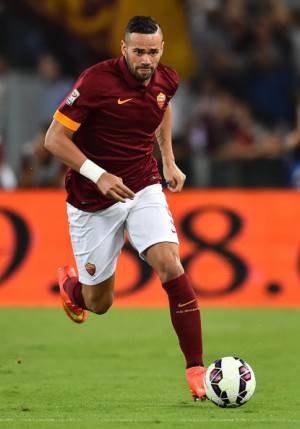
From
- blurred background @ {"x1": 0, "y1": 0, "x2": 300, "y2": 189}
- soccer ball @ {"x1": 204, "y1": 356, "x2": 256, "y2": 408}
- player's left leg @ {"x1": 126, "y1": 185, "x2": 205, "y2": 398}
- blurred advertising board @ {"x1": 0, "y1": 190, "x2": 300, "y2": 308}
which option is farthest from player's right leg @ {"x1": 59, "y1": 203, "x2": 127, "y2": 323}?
blurred background @ {"x1": 0, "y1": 0, "x2": 300, "y2": 189}

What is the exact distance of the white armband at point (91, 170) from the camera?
7902mm

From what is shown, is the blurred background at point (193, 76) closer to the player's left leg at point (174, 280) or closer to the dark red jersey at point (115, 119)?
the dark red jersey at point (115, 119)

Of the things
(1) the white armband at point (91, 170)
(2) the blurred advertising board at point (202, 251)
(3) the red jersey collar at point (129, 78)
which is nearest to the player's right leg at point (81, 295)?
(1) the white armband at point (91, 170)

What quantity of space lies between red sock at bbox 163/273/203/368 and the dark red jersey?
758mm

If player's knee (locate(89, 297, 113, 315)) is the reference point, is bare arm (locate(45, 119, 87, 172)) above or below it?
above

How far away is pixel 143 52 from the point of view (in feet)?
26.5

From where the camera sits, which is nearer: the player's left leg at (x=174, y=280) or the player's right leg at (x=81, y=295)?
the player's left leg at (x=174, y=280)

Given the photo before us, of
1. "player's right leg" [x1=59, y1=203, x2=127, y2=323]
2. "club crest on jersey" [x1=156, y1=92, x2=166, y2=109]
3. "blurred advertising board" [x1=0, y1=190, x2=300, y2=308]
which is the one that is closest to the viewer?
"club crest on jersey" [x1=156, y1=92, x2=166, y2=109]

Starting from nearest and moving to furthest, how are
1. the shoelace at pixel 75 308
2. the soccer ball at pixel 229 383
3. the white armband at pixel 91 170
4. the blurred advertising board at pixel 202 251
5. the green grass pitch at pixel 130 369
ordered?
the green grass pitch at pixel 130 369 < the soccer ball at pixel 229 383 < the white armband at pixel 91 170 < the shoelace at pixel 75 308 < the blurred advertising board at pixel 202 251

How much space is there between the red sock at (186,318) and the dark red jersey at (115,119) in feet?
2.49

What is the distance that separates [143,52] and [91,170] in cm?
82

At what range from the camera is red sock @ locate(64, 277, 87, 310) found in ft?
31.4

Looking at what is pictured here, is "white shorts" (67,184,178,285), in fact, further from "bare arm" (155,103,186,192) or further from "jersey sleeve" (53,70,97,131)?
"jersey sleeve" (53,70,97,131)

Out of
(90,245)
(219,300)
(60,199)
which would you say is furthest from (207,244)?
(90,245)
